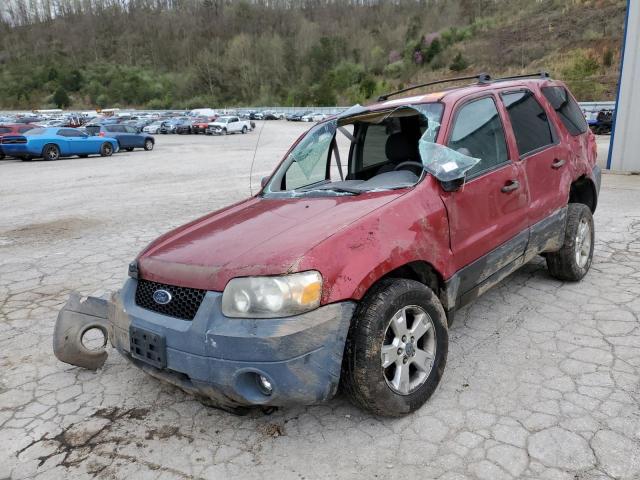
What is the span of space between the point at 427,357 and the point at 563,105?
301 cm

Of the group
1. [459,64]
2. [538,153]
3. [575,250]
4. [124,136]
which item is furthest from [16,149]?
[459,64]

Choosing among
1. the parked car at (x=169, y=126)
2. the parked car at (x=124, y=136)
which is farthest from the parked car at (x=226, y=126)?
the parked car at (x=124, y=136)

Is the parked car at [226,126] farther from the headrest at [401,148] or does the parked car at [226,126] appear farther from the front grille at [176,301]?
the front grille at [176,301]

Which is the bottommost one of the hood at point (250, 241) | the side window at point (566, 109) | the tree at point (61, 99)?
the hood at point (250, 241)

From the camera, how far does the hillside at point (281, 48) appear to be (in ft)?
198

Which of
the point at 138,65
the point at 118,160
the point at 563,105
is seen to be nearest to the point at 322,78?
the point at 138,65

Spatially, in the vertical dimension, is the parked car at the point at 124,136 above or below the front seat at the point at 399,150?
below

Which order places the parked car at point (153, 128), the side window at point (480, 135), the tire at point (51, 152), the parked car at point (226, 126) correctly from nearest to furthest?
the side window at point (480, 135), the tire at point (51, 152), the parked car at point (226, 126), the parked car at point (153, 128)

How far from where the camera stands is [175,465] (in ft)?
8.34

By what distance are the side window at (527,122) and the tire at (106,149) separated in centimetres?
2200

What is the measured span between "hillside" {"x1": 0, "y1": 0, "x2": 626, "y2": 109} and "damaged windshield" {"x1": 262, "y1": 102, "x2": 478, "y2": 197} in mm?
41231

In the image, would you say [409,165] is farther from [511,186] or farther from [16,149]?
[16,149]

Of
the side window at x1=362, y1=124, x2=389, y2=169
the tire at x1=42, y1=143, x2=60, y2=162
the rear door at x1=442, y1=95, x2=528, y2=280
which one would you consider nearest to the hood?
the rear door at x1=442, y1=95, x2=528, y2=280

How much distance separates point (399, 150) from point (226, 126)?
39.2 m
